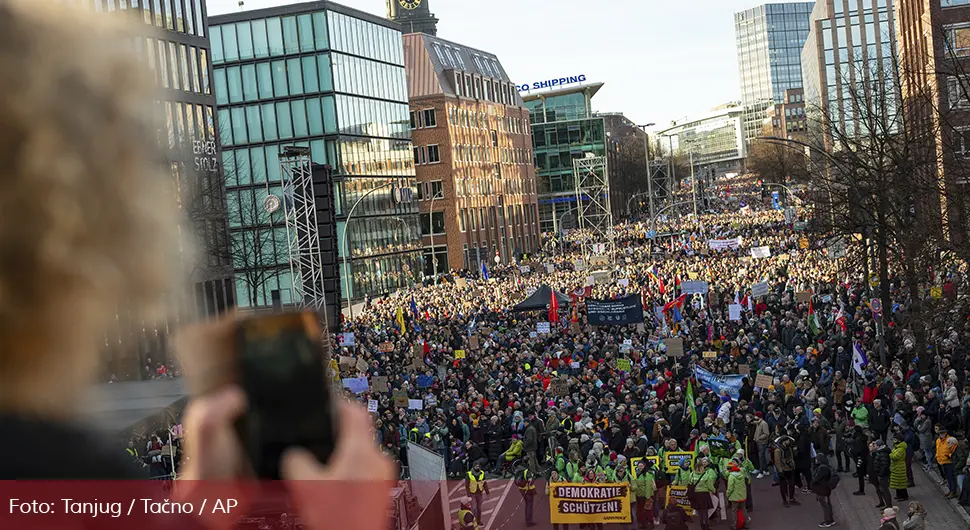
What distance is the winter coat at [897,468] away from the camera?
19.0 meters

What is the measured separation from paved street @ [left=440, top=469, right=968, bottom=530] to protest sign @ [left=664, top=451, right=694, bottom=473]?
99 cm

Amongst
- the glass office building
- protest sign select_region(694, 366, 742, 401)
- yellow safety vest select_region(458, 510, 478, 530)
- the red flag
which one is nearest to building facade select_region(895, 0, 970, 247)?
protest sign select_region(694, 366, 742, 401)

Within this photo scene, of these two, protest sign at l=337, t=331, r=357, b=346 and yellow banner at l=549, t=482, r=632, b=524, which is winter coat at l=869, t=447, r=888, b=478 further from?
protest sign at l=337, t=331, r=357, b=346

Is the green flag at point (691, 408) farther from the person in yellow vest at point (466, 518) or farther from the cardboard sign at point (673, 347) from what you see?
the person in yellow vest at point (466, 518)

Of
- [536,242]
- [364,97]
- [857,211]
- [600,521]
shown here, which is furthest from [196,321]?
[536,242]

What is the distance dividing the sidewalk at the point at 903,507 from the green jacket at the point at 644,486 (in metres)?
3.02

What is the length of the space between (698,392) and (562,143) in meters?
122

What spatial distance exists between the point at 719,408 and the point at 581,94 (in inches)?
5103

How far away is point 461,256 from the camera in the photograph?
98.1m

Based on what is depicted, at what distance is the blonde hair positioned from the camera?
1.21 m

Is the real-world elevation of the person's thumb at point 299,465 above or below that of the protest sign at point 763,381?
above

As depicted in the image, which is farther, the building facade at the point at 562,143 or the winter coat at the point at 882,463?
the building facade at the point at 562,143

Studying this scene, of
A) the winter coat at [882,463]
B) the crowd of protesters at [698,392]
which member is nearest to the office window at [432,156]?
the crowd of protesters at [698,392]

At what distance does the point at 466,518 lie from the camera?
58.7ft
